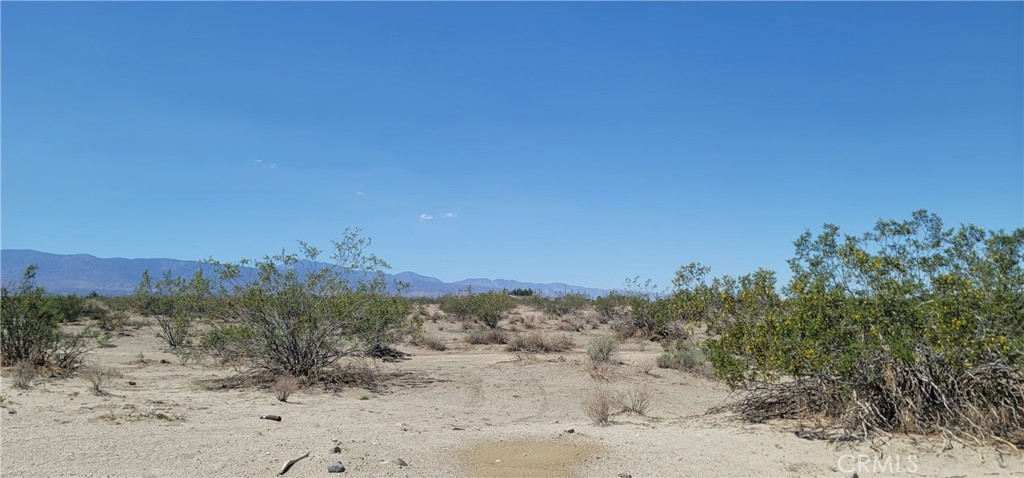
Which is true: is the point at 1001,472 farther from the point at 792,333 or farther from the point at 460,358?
the point at 460,358

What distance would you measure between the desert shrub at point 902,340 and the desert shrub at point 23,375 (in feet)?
36.6

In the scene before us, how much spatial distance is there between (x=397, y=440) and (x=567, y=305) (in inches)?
1294

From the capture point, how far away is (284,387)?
11.2 meters

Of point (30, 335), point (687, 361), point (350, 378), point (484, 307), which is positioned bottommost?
point (350, 378)

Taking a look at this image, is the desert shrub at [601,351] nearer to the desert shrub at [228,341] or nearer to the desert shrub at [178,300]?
the desert shrub at [228,341]

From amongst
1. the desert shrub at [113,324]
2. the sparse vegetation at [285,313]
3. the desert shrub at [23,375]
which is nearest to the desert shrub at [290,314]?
the sparse vegetation at [285,313]

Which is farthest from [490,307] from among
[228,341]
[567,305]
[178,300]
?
[228,341]

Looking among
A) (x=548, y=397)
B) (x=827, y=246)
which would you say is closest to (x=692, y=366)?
(x=548, y=397)

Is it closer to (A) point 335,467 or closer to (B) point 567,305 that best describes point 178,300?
(A) point 335,467

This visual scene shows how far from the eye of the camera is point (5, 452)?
6336mm

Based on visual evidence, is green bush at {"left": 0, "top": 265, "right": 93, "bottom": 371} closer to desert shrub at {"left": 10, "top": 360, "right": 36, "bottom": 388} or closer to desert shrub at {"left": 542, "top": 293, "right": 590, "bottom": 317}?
desert shrub at {"left": 10, "top": 360, "right": 36, "bottom": 388}

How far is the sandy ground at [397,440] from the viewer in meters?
6.25

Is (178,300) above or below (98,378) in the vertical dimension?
above
